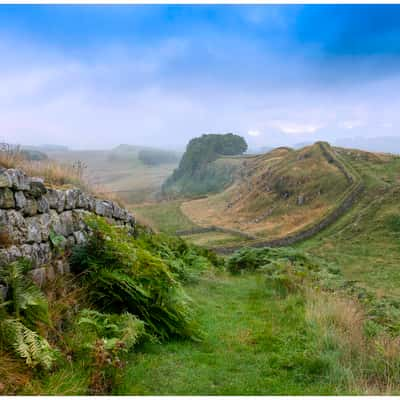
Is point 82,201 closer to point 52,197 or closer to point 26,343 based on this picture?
point 52,197

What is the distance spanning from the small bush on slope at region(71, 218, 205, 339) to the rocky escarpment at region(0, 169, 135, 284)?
419 mm

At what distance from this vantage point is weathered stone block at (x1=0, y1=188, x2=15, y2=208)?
551 cm

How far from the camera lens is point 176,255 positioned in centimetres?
1358

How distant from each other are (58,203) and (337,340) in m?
4.81

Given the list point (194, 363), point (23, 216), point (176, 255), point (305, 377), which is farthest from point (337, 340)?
point (176, 255)

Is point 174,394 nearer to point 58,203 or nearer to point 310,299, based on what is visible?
point 58,203

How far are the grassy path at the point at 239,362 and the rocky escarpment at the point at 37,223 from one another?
1.91 meters

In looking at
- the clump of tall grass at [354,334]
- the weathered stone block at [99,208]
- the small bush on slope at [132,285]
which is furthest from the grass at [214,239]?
the small bush on slope at [132,285]

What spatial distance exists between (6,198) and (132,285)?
216 cm

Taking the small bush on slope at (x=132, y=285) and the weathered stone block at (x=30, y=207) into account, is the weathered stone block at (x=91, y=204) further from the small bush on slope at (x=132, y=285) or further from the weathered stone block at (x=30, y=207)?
the weathered stone block at (x=30, y=207)

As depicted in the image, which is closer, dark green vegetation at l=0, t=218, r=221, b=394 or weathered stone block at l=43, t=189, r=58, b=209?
dark green vegetation at l=0, t=218, r=221, b=394

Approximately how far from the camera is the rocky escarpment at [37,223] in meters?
5.46

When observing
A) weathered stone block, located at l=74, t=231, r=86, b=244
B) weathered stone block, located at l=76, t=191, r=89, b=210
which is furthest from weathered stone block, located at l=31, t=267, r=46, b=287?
weathered stone block, located at l=76, t=191, r=89, b=210

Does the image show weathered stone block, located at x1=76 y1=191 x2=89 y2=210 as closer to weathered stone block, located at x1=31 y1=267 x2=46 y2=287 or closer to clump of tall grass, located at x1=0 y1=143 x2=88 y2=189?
clump of tall grass, located at x1=0 y1=143 x2=88 y2=189
